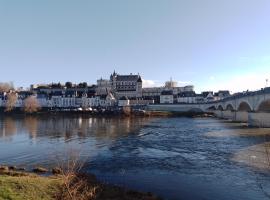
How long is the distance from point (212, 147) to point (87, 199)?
27.0 metres

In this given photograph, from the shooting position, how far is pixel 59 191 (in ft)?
67.7

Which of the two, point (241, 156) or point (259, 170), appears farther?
point (241, 156)

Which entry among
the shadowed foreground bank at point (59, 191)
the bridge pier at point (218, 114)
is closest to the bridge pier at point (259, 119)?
the bridge pier at point (218, 114)

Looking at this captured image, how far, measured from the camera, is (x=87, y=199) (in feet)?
66.8

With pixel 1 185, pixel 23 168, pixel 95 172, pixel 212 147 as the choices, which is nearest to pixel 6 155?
pixel 23 168

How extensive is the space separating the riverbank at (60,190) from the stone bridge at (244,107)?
49369 millimetres

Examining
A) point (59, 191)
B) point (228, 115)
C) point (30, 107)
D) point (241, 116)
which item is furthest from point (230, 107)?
point (59, 191)

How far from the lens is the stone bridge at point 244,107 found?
6944cm

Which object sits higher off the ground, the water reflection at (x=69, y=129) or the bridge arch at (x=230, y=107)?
the bridge arch at (x=230, y=107)

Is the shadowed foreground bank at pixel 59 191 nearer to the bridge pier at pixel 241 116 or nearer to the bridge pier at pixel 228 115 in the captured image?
the bridge pier at pixel 241 116

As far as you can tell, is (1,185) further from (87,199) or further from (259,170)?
(259,170)

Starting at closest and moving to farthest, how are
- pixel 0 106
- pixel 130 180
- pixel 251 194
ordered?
pixel 251 194 < pixel 130 180 < pixel 0 106

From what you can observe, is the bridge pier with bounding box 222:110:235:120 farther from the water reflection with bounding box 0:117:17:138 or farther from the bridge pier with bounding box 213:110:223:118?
the water reflection with bounding box 0:117:17:138

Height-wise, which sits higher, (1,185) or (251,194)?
(1,185)
